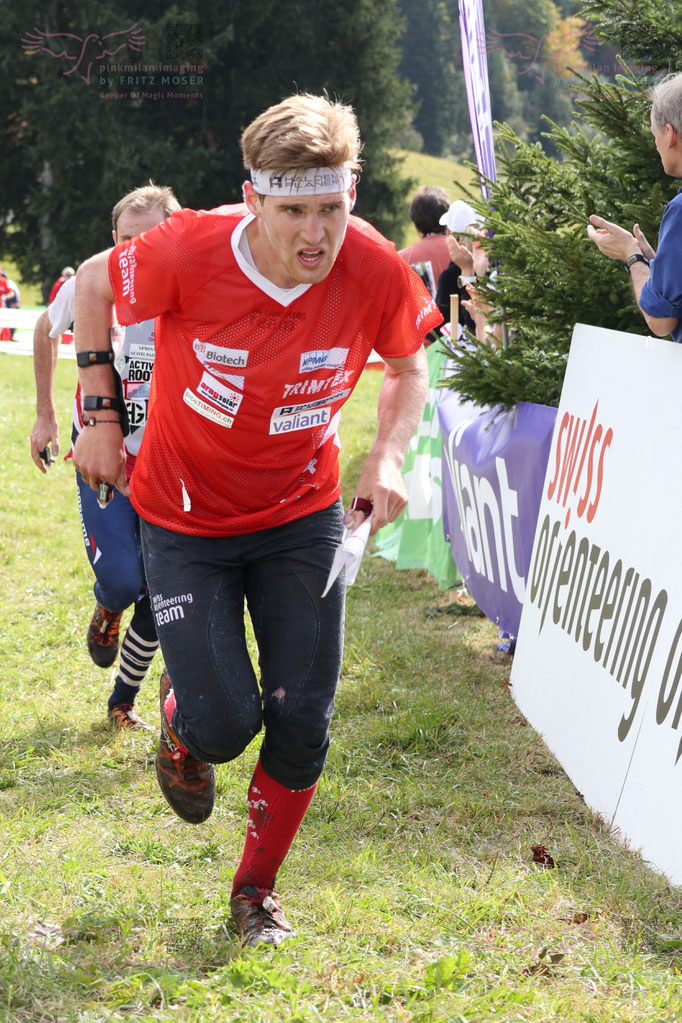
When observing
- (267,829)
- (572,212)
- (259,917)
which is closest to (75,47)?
(572,212)

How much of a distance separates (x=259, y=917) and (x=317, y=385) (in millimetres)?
1509

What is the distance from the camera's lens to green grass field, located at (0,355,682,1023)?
2.91 m

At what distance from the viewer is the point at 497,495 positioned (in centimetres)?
621

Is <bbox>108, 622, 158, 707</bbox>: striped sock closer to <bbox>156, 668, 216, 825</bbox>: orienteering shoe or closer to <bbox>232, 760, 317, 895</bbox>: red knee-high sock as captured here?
<bbox>156, 668, 216, 825</bbox>: orienteering shoe

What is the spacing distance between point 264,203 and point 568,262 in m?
2.77

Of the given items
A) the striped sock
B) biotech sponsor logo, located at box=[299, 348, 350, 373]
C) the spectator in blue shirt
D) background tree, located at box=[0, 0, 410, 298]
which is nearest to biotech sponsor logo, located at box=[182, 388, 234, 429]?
biotech sponsor logo, located at box=[299, 348, 350, 373]

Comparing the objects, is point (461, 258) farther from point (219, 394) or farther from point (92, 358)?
point (219, 394)

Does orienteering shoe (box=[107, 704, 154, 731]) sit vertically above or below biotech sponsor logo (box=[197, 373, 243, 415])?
below

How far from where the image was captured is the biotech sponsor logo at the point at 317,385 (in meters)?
3.21

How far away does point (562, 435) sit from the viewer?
525 cm

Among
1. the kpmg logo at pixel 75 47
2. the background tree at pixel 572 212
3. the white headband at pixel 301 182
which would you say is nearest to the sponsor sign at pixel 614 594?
the background tree at pixel 572 212

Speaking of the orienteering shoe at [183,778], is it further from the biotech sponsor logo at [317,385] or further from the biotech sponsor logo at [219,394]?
the biotech sponsor logo at [317,385]

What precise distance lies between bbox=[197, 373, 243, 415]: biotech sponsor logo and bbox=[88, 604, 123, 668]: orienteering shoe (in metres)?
A: 2.30

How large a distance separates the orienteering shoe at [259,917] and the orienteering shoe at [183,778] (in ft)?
1.12
